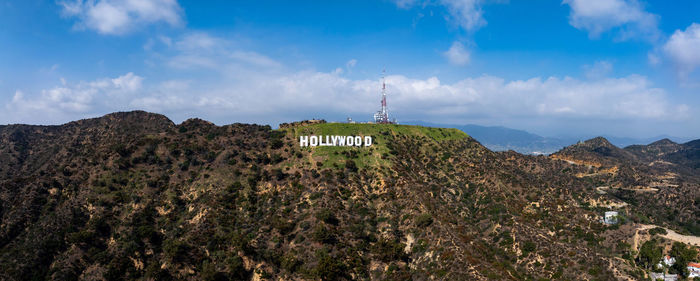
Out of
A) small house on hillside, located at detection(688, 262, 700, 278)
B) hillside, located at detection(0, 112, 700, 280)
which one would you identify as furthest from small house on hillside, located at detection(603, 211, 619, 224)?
small house on hillside, located at detection(688, 262, 700, 278)

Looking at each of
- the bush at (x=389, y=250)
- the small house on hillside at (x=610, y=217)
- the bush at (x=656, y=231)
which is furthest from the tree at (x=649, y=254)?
the bush at (x=389, y=250)

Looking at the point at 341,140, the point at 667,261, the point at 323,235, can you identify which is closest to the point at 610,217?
the point at 667,261

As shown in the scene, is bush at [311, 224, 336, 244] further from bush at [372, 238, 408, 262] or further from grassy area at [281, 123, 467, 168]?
grassy area at [281, 123, 467, 168]

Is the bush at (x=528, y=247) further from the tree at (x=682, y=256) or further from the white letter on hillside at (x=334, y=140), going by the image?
the white letter on hillside at (x=334, y=140)

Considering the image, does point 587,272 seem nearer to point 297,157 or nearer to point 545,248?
point 545,248

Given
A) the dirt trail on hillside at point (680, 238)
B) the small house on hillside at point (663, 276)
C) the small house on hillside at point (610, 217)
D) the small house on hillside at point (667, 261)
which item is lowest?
the small house on hillside at point (663, 276)

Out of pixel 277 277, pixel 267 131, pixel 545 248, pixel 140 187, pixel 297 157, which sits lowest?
pixel 277 277

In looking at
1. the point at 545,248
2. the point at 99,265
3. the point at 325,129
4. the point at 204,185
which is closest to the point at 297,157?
the point at 325,129

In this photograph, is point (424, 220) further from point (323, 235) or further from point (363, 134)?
point (363, 134)
